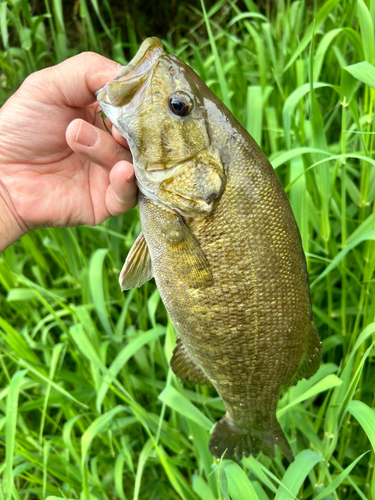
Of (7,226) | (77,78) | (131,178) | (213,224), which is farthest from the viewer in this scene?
(7,226)

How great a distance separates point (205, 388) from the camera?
1.55 m

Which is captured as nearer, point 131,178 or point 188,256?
point 188,256

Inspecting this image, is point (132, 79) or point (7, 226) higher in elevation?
point (132, 79)

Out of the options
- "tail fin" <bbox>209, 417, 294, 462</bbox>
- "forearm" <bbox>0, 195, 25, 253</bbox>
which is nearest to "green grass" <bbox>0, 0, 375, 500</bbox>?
"tail fin" <bbox>209, 417, 294, 462</bbox>

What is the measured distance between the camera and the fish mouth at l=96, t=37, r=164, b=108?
1.05m

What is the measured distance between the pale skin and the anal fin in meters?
0.47

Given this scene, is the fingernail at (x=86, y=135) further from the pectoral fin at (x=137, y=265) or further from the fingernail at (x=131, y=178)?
the pectoral fin at (x=137, y=265)

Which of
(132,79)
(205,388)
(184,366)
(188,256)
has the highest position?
(132,79)

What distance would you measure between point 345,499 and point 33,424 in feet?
4.69

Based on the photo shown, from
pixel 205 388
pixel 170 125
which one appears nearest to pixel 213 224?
pixel 170 125

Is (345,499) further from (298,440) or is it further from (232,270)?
(232,270)

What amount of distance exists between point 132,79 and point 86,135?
0.23m

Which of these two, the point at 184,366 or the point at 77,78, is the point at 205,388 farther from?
the point at 77,78

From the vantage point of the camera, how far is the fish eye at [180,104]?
1040 mm
